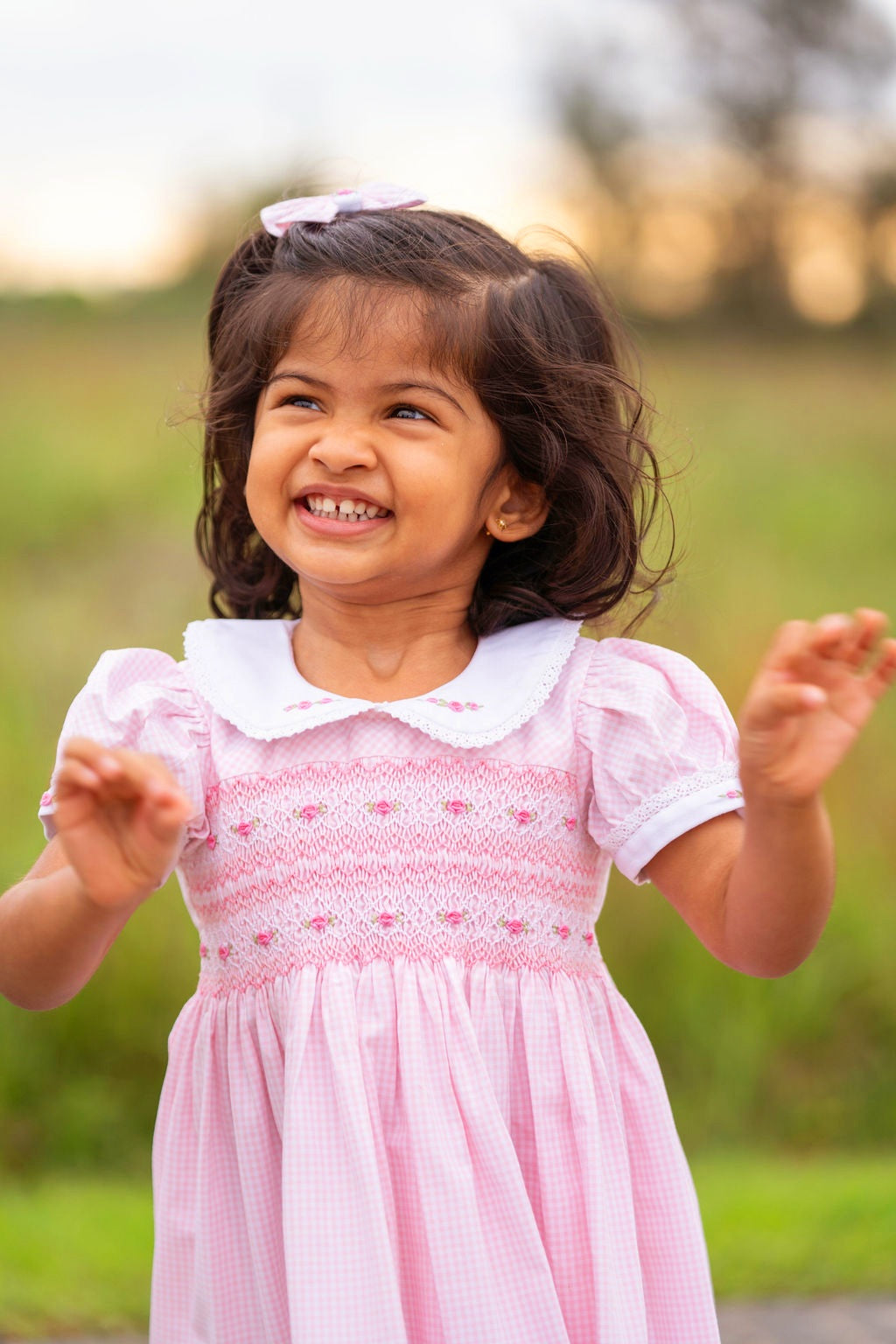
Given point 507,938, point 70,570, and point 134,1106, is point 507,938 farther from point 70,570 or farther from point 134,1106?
point 70,570

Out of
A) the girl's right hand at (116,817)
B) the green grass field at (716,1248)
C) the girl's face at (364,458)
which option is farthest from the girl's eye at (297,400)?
the green grass field at (716,1248)

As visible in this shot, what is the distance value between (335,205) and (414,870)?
0.96 m

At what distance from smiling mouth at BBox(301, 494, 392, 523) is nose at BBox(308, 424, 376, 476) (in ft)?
0.14

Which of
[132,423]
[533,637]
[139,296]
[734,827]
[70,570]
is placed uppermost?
[139,296]

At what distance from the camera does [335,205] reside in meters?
2.21

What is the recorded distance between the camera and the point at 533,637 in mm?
2172

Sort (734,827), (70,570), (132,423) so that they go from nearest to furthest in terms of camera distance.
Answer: (734,827), (70,570), (132,423)

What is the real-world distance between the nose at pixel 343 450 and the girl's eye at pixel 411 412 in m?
0.07

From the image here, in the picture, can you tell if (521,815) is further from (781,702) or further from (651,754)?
(781,702)

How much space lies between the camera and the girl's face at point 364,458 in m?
1.98

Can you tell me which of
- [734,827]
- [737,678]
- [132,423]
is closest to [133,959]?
[737,678]

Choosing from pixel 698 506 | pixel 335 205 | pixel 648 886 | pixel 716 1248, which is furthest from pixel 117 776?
pixel 698 506

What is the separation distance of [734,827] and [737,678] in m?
3.38

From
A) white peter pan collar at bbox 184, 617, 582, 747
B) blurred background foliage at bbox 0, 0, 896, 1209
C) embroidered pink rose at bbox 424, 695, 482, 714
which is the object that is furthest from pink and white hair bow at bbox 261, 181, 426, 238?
blurred background foliage at bbox 0, 0, 896, 1209
